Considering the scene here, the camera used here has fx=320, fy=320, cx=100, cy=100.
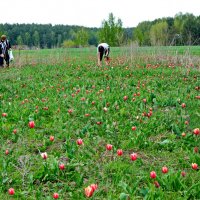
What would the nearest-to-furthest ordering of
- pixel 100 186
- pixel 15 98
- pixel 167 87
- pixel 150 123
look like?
pixel 100 186 < pixel 150 123 < pixel 15 98 < pixel 167 87

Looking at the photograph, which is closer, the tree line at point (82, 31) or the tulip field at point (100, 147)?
the tulip field at point (100, 147)

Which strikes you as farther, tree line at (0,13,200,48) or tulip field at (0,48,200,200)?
tree line at (0,13,200,48)

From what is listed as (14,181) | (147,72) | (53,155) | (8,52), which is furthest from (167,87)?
(8,52)

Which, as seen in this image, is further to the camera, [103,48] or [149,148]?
[103,48]

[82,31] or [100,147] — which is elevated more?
[82,31]

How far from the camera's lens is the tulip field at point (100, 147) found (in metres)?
3.14

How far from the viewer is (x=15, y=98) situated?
7.93m

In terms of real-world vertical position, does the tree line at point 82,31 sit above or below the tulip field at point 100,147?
above

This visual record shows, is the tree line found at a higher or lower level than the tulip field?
higher

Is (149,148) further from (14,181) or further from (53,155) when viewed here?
(14,181)

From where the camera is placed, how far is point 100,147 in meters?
4.34

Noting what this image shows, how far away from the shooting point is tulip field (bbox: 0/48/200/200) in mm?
3137

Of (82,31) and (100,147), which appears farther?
(82,31)

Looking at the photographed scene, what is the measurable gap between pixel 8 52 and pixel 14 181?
13.8 m
